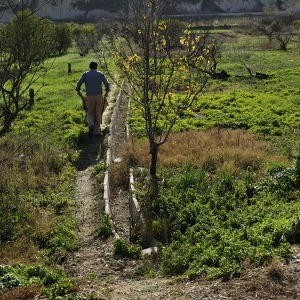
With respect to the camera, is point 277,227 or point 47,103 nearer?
point 277,227

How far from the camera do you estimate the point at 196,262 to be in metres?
6.55

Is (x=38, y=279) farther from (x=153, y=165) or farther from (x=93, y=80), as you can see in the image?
(x=93, y=80)

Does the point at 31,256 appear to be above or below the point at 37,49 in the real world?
below

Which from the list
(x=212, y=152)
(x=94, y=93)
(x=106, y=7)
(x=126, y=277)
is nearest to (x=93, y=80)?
(x=94, y=93)

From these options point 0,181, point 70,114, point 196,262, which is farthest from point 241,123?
point 196,262

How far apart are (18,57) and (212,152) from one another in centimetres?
A: 492

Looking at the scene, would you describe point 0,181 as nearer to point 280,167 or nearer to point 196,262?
point 196,262

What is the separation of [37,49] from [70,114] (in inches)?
116

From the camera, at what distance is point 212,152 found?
11.5 m

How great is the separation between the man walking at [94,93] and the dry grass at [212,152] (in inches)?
82.4

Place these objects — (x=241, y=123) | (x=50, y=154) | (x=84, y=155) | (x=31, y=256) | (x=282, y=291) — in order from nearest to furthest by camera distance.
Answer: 1. (x=282, y=291)
2. (x=31, y=256)
3. (x=50, y=154)
4. (x=84, y=155)
5. (x=241, y=123)

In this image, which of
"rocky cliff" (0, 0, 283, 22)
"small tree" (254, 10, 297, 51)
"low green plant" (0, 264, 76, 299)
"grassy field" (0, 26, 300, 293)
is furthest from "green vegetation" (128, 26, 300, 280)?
"rocky cliff" (0, 0, 283, 22)

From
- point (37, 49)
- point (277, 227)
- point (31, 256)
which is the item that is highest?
point (37, 49)

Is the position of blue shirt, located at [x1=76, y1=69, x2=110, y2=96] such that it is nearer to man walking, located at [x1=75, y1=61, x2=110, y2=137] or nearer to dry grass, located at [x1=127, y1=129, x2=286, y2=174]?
man walking, located at [x1=75, y1=61, x2=110, y2=137]
